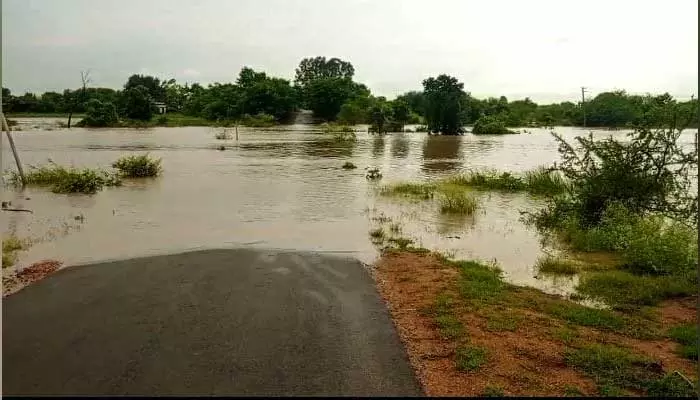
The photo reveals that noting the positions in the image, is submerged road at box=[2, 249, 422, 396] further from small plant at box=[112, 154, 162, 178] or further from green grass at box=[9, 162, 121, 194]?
small plant at box=[112, 154, 162, 178]

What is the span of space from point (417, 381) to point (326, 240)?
22.0ft

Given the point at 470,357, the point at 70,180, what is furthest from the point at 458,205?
the point at 70,180

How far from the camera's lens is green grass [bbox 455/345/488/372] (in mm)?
4895

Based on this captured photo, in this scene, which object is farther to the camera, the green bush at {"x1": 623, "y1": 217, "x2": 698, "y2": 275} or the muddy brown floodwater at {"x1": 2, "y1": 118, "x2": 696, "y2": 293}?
the muddy brown floodwater at {"x1": 2, "y1": 118, "x2": 696, "y2": 293}

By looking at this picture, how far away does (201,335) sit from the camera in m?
5.47

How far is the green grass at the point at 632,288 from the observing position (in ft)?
24.1

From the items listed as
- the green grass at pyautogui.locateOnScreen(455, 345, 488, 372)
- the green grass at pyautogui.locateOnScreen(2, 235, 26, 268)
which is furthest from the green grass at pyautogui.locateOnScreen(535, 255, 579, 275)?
the green grass at pyautogui.locateOnScreen(2, 235, 26, 268)

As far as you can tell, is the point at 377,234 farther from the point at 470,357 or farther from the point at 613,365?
the point at 613,365

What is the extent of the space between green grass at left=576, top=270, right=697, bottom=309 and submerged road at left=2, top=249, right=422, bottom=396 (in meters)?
3.14

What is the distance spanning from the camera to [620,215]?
10.6 metres

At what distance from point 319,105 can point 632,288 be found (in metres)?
83.7

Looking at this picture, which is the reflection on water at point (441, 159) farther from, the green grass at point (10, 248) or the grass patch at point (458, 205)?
the green grass at point (10, 248)

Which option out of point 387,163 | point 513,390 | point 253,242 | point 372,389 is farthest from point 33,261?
point 387,163

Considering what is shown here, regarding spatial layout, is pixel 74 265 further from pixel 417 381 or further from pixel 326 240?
pixel 417 381
